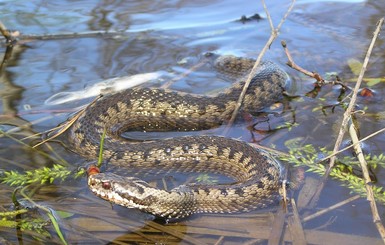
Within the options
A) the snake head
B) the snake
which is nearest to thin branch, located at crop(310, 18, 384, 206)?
the snake

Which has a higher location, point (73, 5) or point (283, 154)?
point (73, 5)

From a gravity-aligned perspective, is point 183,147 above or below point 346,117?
below

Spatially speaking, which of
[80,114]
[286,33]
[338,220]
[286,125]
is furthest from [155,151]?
[286,33]

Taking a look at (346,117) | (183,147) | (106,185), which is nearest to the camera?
(106,185)

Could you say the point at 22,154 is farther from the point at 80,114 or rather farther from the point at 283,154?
the point at 283,154

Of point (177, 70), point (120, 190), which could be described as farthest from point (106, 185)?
point (177, 70)

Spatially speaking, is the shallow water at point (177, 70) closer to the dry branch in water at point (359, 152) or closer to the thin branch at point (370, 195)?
the dry branch in water at point (359, 152)

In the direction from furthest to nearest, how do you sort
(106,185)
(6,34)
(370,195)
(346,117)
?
(6,34)
(346,117)
(106,185)
(370,195)

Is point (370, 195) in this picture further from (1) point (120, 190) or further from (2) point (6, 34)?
(2) point (6, 34)
